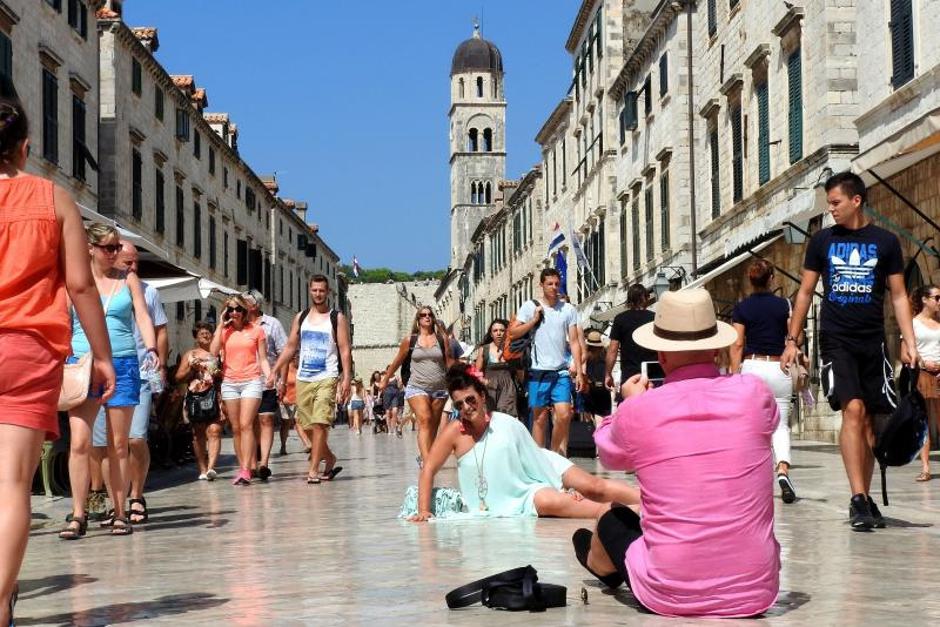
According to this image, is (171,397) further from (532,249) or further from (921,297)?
(532,249)

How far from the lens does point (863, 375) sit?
8.16m

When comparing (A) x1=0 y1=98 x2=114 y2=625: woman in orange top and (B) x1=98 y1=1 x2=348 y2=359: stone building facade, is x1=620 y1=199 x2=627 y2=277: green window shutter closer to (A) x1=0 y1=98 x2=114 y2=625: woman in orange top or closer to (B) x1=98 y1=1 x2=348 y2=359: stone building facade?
(B) x1=98 y1=1 x2=348 y2=359: stone building facade

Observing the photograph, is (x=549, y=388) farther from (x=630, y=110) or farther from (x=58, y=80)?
(x=630, y=110)

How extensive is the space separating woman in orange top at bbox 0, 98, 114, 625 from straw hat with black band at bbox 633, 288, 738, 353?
1949mm

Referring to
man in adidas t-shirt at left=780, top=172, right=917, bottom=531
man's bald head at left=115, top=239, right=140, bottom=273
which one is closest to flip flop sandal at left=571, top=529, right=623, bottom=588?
man in adidas t-shirt at left=780, top=172, right=917, bottom=531

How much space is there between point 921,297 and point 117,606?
9.20 meters

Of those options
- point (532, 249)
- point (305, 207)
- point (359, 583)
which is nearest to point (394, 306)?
point (305, 207)

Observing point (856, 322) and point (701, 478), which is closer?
point (701, 478)

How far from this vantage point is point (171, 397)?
17.3 meters

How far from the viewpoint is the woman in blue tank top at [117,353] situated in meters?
8.75

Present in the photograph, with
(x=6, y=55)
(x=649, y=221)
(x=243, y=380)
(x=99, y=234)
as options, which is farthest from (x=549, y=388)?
(x=649, y=221)

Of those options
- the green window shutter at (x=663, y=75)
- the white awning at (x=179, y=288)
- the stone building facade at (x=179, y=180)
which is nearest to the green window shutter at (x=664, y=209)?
the green window shutter at (x=663, y=75)

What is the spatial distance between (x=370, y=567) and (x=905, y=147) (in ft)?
27.9

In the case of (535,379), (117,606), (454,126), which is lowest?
(117,606)
